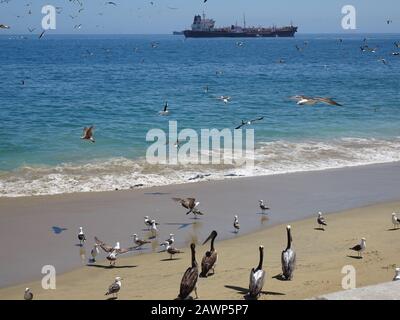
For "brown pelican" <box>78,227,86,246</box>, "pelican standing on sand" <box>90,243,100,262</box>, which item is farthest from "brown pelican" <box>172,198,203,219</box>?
"pelican standing on sand" <box>90,243,100,262</box>

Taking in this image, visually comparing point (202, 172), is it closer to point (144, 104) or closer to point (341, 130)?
point (341, 130)

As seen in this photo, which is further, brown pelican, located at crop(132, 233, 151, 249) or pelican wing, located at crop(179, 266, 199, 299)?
brown pelican, located at crop(132, 233, 151, 249)

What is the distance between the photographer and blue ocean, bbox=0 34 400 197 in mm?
23312

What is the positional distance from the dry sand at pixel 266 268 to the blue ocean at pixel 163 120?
760 cm

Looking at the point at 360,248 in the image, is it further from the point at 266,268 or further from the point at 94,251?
the point at 94,251

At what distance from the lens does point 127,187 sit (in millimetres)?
20859

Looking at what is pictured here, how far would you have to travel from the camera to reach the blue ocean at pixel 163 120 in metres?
23.3

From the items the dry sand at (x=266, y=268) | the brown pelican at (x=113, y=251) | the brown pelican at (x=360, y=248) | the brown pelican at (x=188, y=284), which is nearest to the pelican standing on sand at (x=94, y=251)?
the brown pelican at (x=113, y=251)

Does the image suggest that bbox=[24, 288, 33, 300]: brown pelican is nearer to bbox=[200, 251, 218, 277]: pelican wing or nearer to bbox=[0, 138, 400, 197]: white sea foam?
bbox=[200, 251, 218, 277]: pelican wing

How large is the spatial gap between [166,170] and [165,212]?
6144 mm

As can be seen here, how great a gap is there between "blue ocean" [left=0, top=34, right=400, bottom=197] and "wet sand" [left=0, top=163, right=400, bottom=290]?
5.44ft

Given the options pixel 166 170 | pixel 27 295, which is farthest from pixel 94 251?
pixel 166 170

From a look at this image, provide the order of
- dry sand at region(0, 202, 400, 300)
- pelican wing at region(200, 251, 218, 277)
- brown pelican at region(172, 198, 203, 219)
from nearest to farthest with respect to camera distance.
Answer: dry sand at region(0, 202, 400, 300)
pelican wing at region(200, 251, 218, 277)
brown pelican at region(172, 198, 203, 219)
